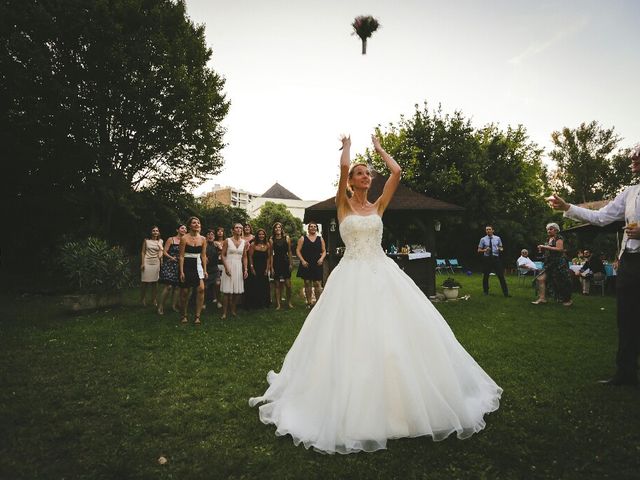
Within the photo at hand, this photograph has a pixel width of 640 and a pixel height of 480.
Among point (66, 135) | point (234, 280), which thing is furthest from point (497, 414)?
point (66, 135)

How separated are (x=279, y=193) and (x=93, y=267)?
85682 millimetres

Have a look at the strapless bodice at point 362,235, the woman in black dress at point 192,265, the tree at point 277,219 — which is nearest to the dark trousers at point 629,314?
the strapless bodice at point 362,235

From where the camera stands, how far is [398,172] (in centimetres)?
409

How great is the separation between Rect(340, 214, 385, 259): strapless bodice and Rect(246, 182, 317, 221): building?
83.1 metres

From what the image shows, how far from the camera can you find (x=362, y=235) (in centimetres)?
402

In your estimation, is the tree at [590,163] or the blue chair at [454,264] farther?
the tree at [590,163]

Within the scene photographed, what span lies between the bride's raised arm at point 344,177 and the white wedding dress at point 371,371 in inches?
6.3

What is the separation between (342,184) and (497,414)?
281cm

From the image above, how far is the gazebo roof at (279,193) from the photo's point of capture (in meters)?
95.0

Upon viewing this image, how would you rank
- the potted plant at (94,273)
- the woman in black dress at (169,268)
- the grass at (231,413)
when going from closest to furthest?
the grass at (231,413) → the woman in black dress at (169,268) → the potted plant at (94,273)

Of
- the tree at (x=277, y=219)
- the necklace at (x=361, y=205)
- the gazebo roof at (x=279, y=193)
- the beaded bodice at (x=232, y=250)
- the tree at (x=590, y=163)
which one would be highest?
the gazebo roof at (x=279, y=193)

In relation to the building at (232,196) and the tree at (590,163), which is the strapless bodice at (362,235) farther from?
the building at (232,196)

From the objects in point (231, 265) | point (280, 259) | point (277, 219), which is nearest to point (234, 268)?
point (231, 265)

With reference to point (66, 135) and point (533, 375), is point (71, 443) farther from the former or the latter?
point (66, 135)
